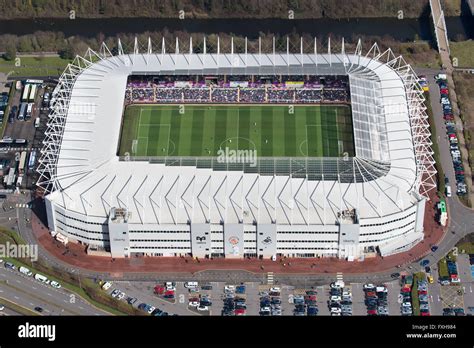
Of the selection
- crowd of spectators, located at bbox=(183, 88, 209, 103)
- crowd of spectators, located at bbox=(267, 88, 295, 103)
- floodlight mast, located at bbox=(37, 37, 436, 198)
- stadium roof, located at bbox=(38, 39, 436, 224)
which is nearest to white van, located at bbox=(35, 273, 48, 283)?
stadium roof, located at bbox=(38, 39, 436, 224)

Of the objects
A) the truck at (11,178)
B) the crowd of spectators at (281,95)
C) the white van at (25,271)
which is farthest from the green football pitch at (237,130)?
the white van at (25,271)

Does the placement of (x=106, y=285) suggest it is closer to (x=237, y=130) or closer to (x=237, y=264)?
(x=237, y=264)

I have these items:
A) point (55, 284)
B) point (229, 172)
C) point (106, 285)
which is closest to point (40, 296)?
point (55, 284)

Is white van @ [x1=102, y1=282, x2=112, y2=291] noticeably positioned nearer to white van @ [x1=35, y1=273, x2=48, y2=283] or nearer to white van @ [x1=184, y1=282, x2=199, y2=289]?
white van @ [x1=35, y1=273, x2=48, y2=283]

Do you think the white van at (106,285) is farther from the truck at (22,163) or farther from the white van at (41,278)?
the truck at (22,163)

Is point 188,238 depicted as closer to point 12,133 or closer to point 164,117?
point 164,117
